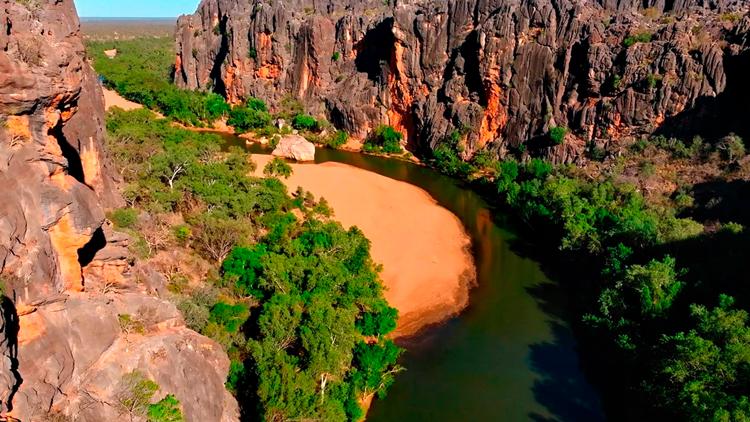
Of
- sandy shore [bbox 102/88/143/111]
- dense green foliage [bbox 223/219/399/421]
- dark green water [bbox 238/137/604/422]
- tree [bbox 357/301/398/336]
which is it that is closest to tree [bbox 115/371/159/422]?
dense green foliage [bbox 223/219/399/421]

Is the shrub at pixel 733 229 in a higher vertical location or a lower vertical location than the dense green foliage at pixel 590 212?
higher

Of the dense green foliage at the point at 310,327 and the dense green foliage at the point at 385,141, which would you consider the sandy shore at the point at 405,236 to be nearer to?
the dense green foliage at the point at 310,327

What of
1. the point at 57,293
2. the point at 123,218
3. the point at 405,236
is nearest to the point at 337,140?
the point at 405,236

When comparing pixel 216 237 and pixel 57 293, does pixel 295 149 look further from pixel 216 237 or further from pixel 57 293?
pixel 57 293

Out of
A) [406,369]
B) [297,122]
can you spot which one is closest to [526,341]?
[406,369]

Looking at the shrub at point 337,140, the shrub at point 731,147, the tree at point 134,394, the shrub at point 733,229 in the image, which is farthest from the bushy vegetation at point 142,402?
the shrub at point 337,140

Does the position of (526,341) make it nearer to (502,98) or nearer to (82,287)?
(82,287)

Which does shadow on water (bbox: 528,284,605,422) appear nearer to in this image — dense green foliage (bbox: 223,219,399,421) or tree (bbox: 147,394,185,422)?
dense green foliage (bbox: 223,219,399,421)

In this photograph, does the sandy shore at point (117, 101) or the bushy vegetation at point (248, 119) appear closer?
the bushy vegetation at point (248, 119)
